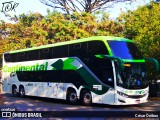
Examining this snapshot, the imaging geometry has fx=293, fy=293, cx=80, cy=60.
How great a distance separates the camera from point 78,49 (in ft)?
51.3

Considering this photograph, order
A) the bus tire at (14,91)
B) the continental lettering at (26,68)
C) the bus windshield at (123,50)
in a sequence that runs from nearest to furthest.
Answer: the bus windshield at (123,50) < the continental lettering at (26,68) < the bus tire at (14,91)

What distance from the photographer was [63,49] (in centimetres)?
1655

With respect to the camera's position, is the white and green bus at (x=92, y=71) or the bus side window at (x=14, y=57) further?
the bus side window at (x=14, y=57)

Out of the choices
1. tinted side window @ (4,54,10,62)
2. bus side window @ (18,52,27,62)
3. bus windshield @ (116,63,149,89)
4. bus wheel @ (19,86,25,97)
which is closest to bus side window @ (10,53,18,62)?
bus side window @ (18,52,27,62)

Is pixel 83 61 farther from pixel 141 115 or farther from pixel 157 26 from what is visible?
pixel 141 115

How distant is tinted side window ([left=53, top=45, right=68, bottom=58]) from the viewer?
16383 millimetres

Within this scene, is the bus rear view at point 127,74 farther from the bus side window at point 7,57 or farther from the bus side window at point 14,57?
the bus side window at point 7,57

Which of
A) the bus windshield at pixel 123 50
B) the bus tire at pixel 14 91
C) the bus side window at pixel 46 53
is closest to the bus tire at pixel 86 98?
the bus windshield at pixel 123 50

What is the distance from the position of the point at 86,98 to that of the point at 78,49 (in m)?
2.63

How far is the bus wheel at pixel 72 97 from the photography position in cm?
1594

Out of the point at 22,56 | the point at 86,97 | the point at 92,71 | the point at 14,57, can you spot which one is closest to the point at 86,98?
the point at 86,97

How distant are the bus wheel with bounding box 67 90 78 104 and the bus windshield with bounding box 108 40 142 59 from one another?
360 cm

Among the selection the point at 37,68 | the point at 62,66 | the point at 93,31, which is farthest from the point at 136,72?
the point at 93,31

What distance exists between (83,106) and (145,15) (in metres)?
8.66
